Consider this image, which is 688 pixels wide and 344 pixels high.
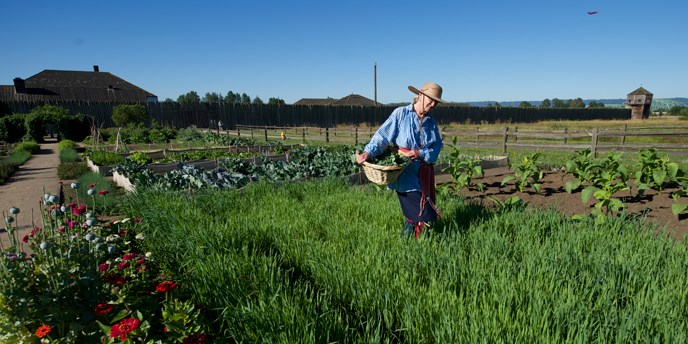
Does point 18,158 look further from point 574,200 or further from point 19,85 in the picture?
point 19,85

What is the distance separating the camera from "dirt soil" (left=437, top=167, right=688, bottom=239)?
4.26m

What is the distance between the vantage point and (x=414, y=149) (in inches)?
138

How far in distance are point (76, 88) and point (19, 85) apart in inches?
179

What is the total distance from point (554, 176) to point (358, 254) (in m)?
5.65

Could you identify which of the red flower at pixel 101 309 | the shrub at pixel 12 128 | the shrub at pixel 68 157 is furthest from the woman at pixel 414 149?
the shrub at pixel 12 128

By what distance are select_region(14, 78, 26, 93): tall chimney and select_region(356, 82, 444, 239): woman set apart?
42851mm

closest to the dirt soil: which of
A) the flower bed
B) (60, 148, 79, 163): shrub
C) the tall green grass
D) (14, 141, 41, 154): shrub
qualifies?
the tall green grass

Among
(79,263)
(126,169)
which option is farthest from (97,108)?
(79,263)

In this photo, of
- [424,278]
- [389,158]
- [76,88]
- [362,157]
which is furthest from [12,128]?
[76,88]

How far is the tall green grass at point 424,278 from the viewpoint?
6.20 feet

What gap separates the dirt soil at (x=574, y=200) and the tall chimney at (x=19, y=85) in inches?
1652

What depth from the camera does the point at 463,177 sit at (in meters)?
5.99

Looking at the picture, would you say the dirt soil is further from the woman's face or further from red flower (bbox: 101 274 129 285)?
red flower (bbox: 101 274 129 285)

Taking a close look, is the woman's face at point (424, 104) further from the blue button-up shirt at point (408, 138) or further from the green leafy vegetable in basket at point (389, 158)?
the green leafy vegetable in basket at point (389, 158)
